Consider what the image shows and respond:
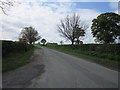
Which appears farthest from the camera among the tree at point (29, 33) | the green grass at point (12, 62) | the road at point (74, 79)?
the tree at point (29, 33)

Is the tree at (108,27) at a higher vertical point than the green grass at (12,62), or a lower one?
higher

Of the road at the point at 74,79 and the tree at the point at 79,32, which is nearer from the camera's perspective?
the road at the point at 74,79

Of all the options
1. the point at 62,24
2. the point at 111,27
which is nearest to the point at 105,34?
the point at 111,27

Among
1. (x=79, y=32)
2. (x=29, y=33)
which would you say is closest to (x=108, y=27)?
(x=79, y=32)

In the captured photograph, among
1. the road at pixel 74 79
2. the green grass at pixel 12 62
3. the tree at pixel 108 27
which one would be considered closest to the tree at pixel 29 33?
the tree at pixel 108 27

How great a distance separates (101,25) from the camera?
33156 mm

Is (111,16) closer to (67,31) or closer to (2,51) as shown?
(67,31)

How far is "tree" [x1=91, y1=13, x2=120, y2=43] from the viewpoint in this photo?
3108 centimetres

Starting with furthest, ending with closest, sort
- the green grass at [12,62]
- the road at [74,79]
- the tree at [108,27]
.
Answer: the tree at [108,27] < the green grass at [12,62] < the road at [74,79]

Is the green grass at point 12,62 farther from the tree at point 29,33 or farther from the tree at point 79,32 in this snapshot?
the tree at point 29,33

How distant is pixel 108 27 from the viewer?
32.3 m

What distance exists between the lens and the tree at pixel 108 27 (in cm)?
3108

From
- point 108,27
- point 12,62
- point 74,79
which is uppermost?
point 108,27

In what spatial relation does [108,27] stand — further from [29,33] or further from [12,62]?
[29,33]
